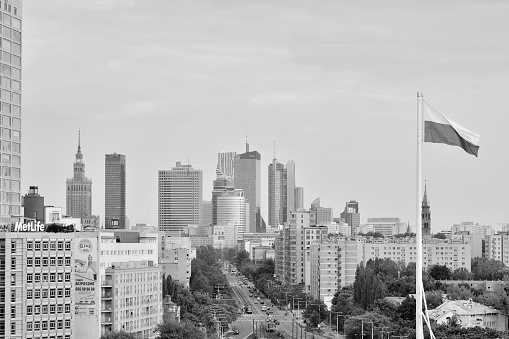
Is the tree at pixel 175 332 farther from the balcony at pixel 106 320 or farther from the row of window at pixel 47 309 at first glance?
the row of window at pixel 47 309

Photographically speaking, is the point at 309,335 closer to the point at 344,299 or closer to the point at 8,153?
the point at 344,299

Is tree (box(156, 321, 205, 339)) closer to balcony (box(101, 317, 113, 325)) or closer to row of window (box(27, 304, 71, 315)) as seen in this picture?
balcony (box(101, 317, 113, 325))

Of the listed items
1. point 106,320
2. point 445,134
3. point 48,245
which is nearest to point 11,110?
A: point 106,320

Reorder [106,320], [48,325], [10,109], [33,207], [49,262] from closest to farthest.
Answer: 1. [48,325]
2. [49,262]
3. [106,320]
4. [10,109]
5. [33,207]

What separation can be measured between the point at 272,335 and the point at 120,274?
42.2 meters

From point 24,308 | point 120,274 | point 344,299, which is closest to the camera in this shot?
point 24,308

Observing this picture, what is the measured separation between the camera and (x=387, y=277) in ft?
639

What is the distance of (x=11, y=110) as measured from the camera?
125m

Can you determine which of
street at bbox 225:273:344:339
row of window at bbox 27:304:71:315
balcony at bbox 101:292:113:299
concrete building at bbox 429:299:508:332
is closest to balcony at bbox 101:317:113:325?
balcony at bbox 101:292:113:299

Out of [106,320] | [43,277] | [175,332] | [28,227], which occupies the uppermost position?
[28,227]

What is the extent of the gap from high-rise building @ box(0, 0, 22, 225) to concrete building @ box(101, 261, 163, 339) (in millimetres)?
13258

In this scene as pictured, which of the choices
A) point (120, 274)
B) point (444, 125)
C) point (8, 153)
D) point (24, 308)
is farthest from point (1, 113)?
point (444, 125)

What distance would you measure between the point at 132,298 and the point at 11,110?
79.3 ft

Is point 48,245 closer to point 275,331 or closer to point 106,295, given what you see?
point 106,295
